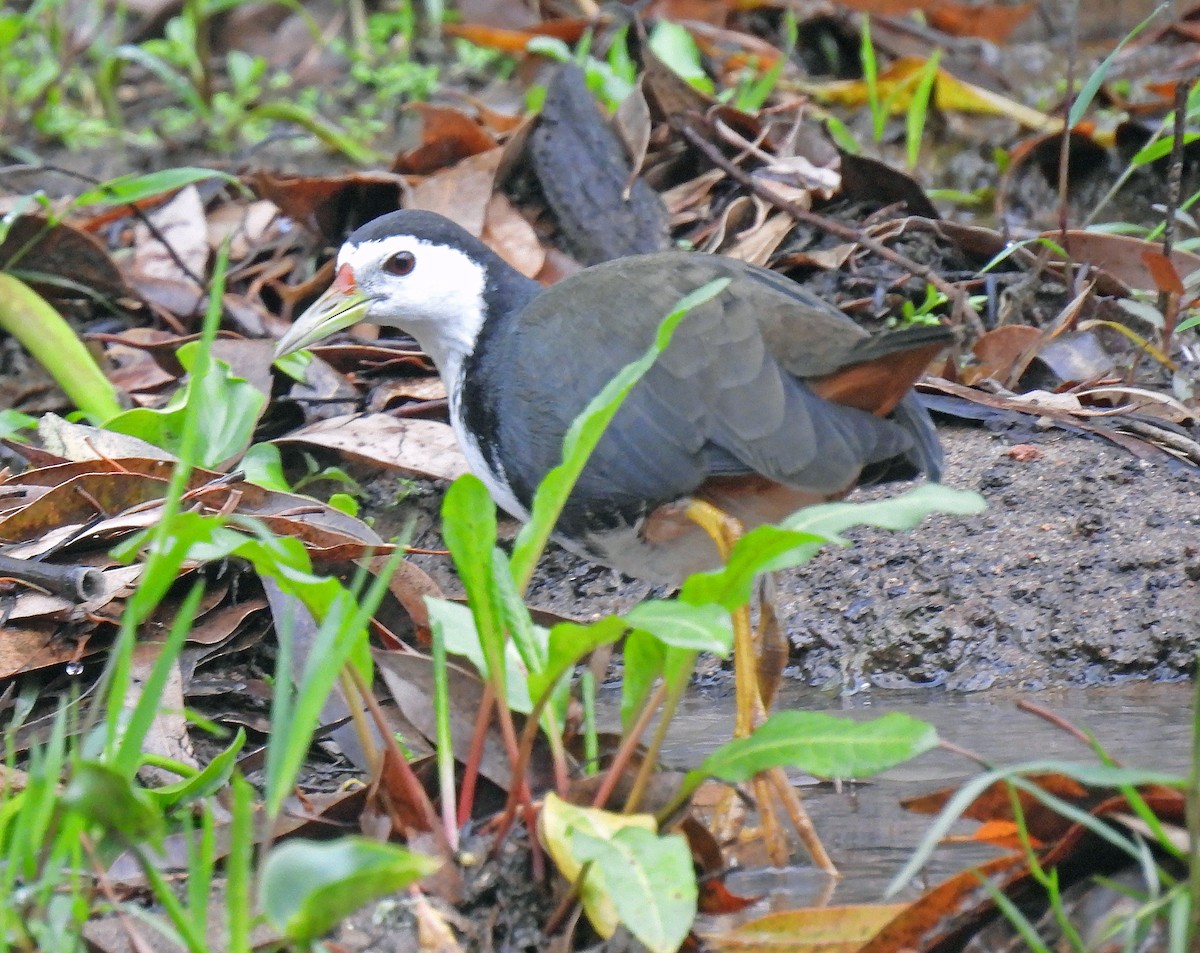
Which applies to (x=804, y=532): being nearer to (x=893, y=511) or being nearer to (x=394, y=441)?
(x=893, y=511)

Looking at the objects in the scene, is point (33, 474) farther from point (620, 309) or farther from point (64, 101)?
point (64, 101)

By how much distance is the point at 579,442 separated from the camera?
2.16 metres

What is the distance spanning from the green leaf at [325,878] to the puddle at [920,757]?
815 mm

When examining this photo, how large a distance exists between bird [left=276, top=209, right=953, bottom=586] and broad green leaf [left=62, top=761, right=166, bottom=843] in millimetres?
1345

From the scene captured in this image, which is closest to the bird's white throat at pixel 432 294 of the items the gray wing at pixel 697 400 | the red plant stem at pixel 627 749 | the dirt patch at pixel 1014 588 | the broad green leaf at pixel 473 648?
the gray wing at pixel 697 400

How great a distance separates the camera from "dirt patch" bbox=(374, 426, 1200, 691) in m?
3.62

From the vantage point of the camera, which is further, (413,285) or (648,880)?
(413,285)

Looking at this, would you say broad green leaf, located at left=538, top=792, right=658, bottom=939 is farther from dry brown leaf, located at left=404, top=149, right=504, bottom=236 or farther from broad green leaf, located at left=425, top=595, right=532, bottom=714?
dry brown leaf, located at left=404, top=149, right=504, bottom=236

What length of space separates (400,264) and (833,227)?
4.70ft

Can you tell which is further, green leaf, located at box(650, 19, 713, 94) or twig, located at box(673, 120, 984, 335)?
green leaf, located at box(650, 19, 713, 94)

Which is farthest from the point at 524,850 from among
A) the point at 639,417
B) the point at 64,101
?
the point at 64,101

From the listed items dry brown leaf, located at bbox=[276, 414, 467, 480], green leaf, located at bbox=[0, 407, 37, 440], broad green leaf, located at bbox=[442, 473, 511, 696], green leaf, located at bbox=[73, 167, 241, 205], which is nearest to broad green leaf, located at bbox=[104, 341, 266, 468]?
dry brown leaf, located at bbox=[276, 414, 467, 480]

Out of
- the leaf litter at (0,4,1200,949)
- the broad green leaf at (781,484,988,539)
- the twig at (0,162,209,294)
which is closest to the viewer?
the broad green leaf at (781,484,988,539)

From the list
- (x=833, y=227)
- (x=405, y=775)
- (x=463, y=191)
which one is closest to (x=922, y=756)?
(x=405, y=775)
